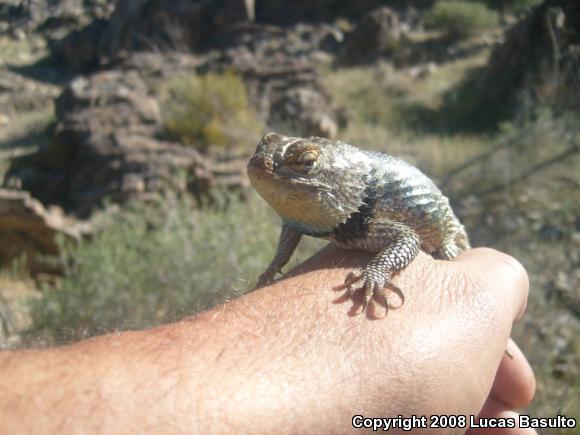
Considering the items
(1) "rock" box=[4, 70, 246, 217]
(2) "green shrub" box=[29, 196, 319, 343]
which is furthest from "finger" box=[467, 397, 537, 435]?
(1) "rock" box=[4, 70, 246, 217]

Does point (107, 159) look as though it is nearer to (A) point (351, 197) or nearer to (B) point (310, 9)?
(A) point (351, 197)

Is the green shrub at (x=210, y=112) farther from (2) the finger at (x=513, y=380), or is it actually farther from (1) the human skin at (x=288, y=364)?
(1) the human skin at (x=288, y=364)

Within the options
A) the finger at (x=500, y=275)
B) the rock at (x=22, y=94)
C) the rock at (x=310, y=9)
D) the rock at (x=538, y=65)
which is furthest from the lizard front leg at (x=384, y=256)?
the rock at (x=310, y=9)

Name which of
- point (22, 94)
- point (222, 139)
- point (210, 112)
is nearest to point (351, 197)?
point (222, 139)

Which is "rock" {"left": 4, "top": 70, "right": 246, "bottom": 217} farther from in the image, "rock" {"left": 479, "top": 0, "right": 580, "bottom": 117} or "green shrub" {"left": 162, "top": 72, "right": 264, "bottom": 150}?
"rock" {"left": 479, "top": 0, "right": 580, "bottom": 117}

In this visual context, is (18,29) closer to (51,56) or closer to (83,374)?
(83,374)

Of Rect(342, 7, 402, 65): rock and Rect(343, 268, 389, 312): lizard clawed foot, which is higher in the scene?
Rect(343, 268, 389, 312): lizard clawed foot

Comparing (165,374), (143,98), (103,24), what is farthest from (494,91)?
(165,374)
